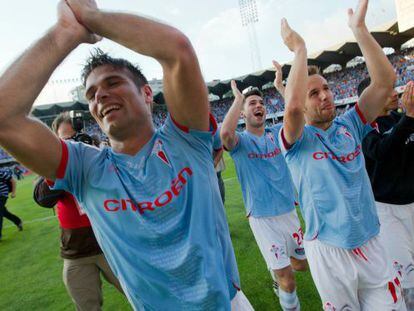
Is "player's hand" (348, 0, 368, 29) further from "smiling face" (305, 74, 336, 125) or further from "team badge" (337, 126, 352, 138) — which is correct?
"team badge" (337, 126, 352, 138)

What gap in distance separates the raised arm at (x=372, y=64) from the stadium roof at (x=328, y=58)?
20.7 metres

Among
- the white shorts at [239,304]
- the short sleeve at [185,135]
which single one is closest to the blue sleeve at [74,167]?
the short sleeve at [185,135]

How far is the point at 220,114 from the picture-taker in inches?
2024

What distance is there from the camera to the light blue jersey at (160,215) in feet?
5.10

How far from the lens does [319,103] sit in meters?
2.67

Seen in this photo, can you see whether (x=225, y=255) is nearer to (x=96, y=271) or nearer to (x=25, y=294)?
(x=96, y=271)

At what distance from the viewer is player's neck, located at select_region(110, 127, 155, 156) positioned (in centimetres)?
172

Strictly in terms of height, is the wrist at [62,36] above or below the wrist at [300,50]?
above

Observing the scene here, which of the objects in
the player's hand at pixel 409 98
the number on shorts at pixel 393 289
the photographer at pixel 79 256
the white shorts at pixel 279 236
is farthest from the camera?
the white shorts at pixel 279 236

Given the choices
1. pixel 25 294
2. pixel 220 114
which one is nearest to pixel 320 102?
pixel 25 294

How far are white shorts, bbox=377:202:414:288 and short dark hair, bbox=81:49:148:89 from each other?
2.66 metres

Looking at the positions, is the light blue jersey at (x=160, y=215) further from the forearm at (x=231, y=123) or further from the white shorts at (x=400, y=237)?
the white shorts at (x=400, y=237)

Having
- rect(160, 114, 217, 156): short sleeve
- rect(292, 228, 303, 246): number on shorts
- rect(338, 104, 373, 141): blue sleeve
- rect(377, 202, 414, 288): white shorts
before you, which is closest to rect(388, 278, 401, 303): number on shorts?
rect(377, 202, 414, 288): white shorts

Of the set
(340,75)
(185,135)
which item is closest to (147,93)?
(185,135)
